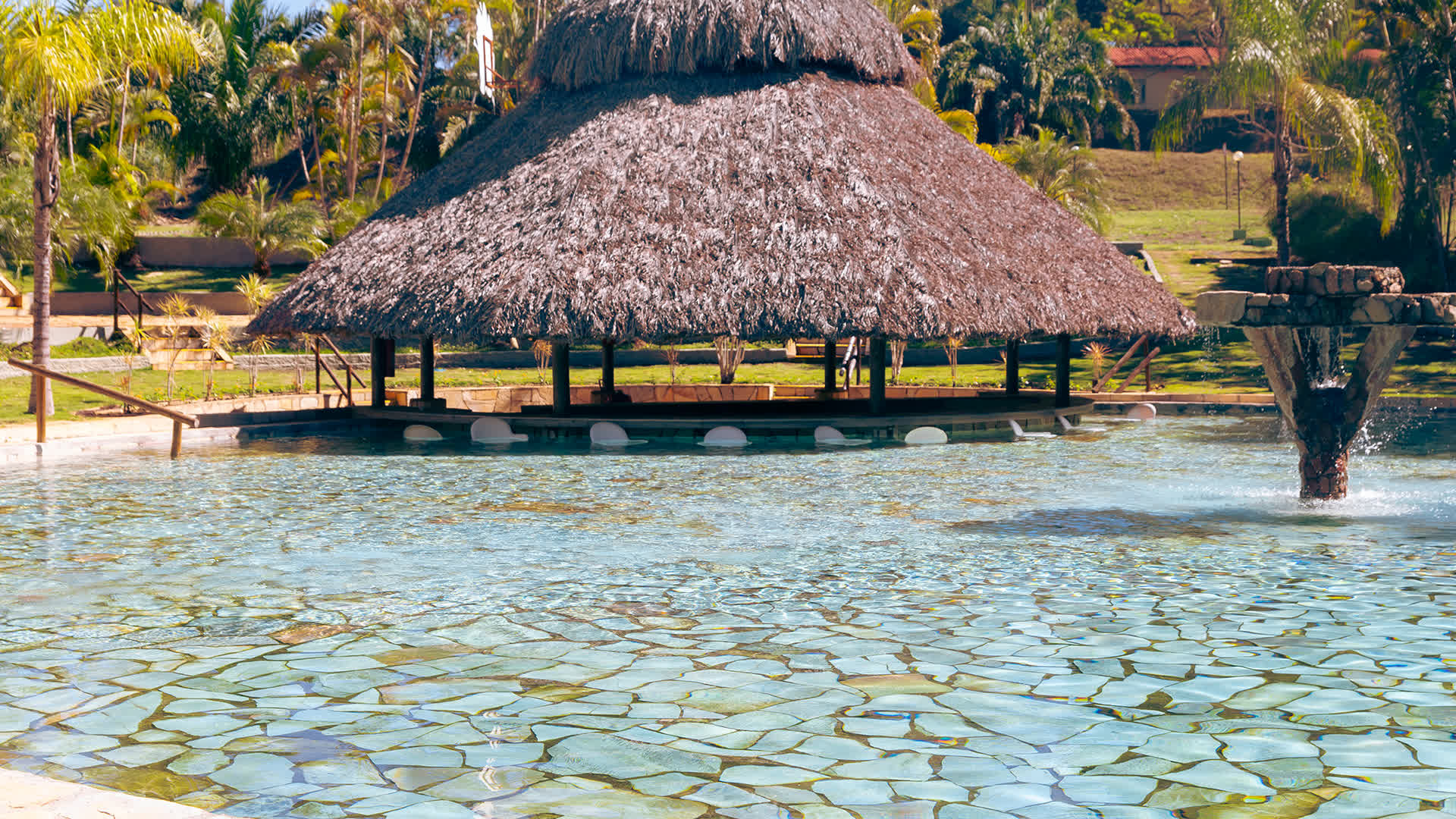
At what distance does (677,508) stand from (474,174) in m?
9.69

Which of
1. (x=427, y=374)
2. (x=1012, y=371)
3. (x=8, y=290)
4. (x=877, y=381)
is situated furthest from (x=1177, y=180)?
(x=427, y=374)

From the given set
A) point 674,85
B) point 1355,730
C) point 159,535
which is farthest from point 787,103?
point 1355,730

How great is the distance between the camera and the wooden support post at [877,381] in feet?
59.8

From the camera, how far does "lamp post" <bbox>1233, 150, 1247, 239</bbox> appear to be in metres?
44.6

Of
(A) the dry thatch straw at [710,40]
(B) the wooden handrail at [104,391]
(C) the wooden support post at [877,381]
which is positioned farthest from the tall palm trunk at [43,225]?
(C) the wooden support post at [877,381]

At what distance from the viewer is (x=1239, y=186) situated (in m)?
48.3

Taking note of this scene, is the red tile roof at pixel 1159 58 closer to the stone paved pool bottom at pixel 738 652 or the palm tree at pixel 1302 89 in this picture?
the palm tree at pixel 1302 89

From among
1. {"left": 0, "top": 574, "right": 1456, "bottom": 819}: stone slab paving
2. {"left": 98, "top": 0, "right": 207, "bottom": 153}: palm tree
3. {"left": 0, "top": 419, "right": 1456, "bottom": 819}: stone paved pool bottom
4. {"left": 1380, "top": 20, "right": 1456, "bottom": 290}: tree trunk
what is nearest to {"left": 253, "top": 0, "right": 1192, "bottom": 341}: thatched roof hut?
{"left": 98, "top": 0, "right": 207, "bottom": 153}: palm tree

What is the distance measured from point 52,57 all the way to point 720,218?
27.2 feet

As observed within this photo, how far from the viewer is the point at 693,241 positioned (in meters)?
17.6

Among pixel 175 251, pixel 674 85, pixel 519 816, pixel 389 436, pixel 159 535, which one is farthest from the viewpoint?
pixel 175 251

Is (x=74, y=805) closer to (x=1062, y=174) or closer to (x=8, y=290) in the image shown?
(x=8, y=290)

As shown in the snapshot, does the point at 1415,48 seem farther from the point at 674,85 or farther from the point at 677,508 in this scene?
the point at 677,508

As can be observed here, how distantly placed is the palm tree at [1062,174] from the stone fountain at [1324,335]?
25151 millimetres
